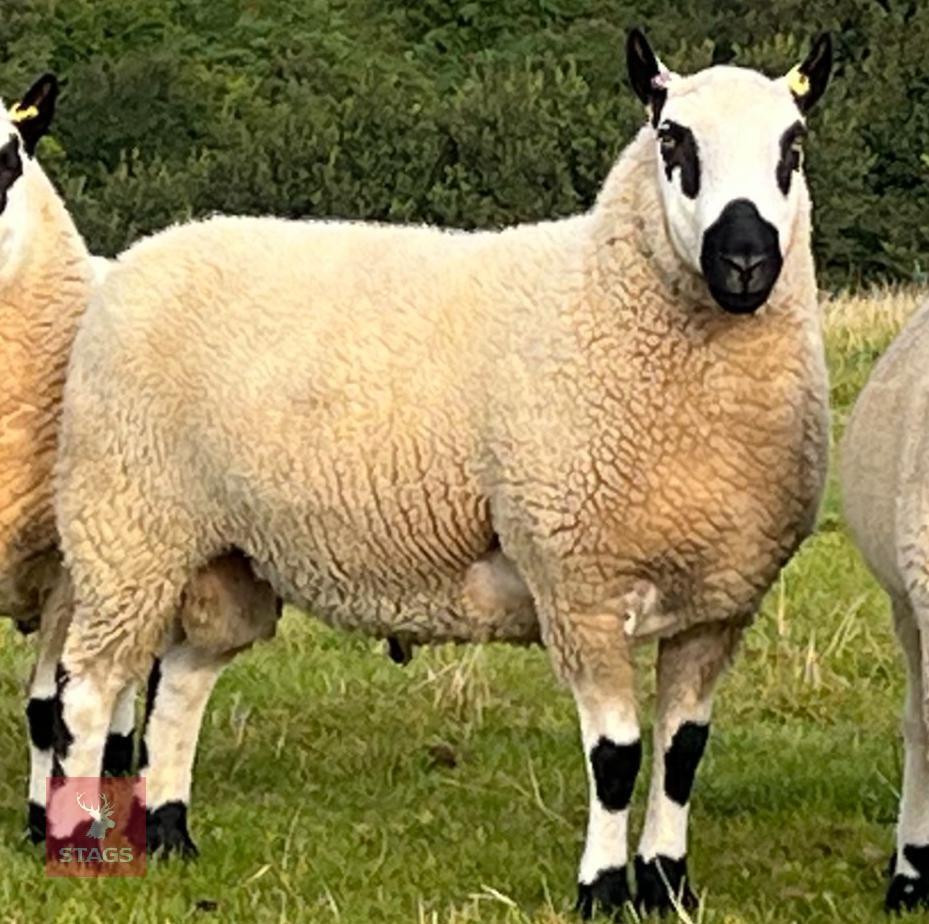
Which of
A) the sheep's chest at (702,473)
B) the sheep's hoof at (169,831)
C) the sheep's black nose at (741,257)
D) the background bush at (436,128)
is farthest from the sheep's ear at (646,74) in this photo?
the background bush at (436,128)

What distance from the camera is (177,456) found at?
23.1 feet

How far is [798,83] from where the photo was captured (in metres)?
6.61

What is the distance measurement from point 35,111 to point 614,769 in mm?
2656

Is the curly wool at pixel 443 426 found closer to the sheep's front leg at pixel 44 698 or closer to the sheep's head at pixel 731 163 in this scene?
the sheep's head at pixel 731 163

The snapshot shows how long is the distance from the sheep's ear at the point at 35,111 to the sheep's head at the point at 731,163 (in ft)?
6.10

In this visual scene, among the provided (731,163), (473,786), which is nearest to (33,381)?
(473,786)

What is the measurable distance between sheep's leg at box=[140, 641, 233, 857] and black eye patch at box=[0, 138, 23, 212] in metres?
1.38

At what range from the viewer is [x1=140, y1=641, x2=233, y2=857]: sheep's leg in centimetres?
733

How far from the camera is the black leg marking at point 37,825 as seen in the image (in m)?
7.38

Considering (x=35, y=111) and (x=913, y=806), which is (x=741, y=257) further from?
(x=35, y=111)

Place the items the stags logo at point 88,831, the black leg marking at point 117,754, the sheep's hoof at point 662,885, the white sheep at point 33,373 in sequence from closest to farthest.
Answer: the sheep's hoof at point 662,885, the stags logo at point 88,831, the white sheep at point 33,373, the black leg marking at point 117,754

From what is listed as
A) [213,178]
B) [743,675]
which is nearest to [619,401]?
[743,675]

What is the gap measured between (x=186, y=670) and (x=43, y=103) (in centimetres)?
172

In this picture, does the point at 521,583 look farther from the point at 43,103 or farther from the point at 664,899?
the point at 43,103
